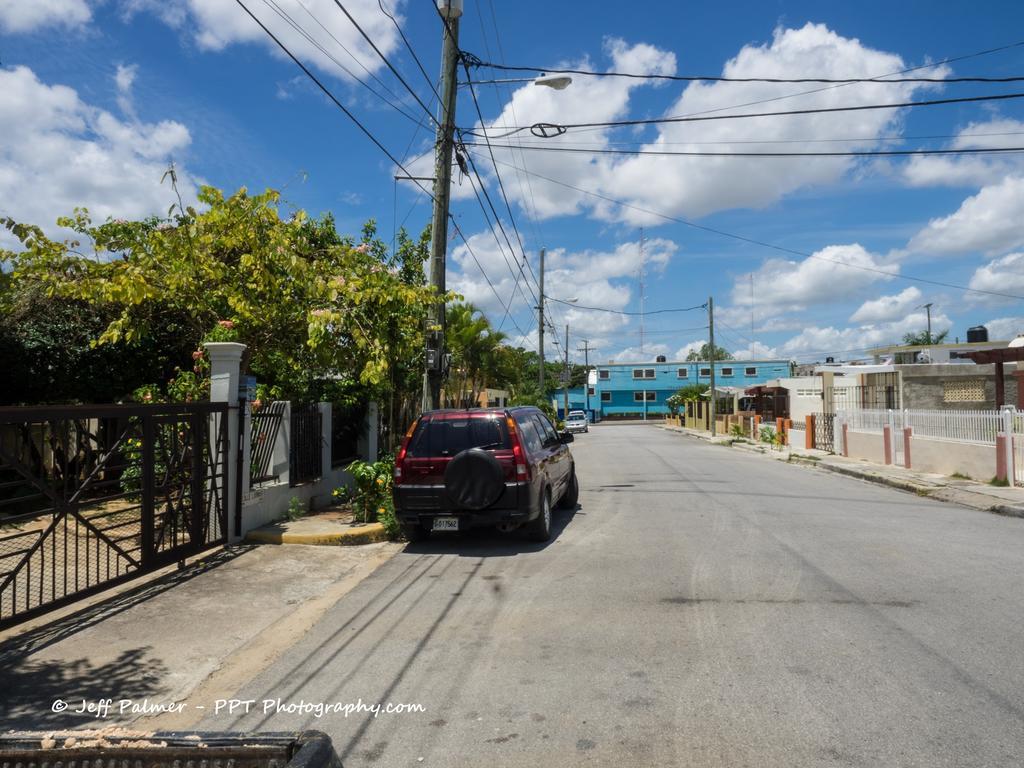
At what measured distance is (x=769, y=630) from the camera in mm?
5332

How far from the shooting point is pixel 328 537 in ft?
29.7

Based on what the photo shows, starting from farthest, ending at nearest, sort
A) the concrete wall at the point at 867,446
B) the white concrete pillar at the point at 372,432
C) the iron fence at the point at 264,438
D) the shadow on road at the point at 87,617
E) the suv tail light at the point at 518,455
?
1. the concrete wall at the point at 867,446
2. the white concrete pillar at the point at 372,432
3. the iron fence at the point at 264,438
4. the suv tail light at the point at 518,455
5. the shadow on road at the point at 87,617

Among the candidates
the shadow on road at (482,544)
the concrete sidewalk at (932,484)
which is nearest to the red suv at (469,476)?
the shadow on road at (482,544)

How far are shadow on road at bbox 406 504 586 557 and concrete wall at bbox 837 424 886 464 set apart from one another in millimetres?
Answer: 14453

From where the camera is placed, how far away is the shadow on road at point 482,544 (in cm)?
860

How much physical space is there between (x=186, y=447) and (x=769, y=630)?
614 cm

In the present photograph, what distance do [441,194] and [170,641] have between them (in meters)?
9.20

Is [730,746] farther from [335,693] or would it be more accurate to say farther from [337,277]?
[337,277]

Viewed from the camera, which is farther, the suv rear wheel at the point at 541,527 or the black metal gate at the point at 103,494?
the suv rear wheel at the point at 541,527

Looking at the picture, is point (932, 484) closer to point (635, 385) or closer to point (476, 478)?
→ point (476, 478)

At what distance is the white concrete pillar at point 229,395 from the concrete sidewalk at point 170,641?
0.88 metres

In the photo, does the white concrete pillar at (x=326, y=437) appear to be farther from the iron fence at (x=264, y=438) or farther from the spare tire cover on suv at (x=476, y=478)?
the spare tire cover on suv at (x=476, y=478)

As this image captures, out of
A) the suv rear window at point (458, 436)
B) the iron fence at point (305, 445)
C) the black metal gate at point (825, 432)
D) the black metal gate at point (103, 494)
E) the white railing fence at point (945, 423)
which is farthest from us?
the black metal gate at point (825, 432)

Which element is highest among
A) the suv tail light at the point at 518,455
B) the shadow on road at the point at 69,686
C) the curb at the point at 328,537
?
the suv tail light at the point at 518,455
